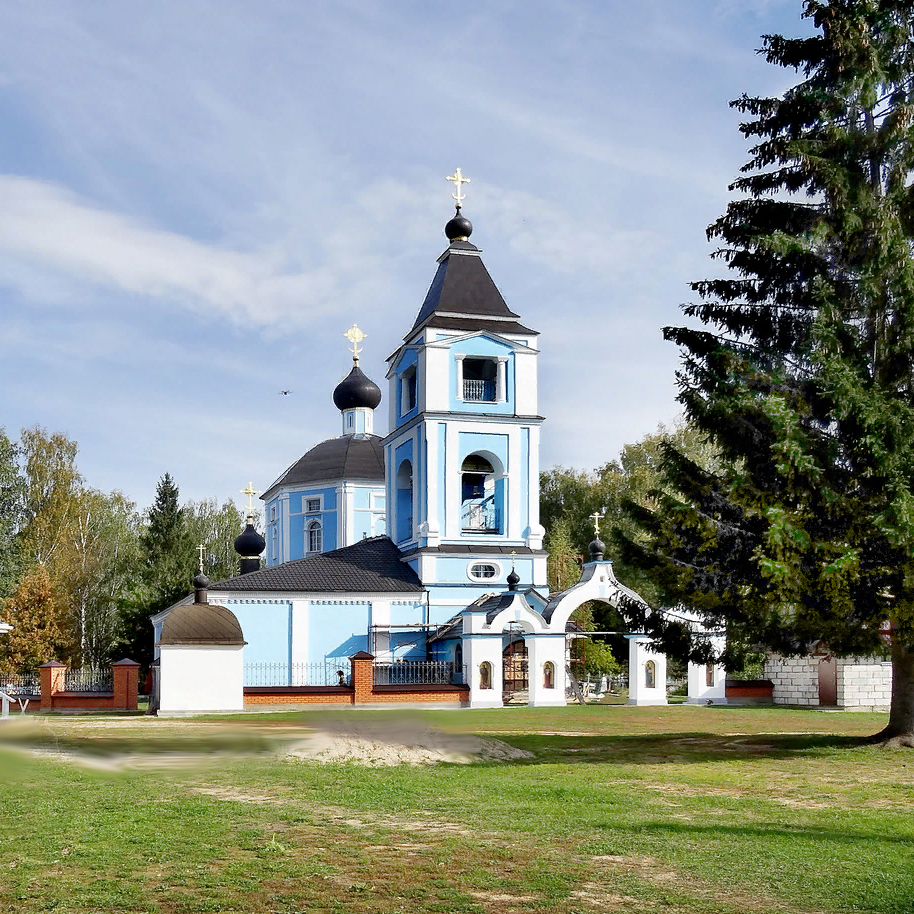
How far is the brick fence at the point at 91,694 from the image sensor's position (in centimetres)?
2808

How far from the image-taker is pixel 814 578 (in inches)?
525

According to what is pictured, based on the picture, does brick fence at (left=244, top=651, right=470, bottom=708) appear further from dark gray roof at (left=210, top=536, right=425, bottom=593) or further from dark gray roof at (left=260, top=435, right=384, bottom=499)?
dark gray roof at (left=260, top=435, right=384, bottom=499)

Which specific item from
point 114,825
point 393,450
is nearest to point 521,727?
point 114,825

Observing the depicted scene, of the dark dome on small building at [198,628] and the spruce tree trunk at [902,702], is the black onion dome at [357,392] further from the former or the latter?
the spruce tree trunk at [902,702]

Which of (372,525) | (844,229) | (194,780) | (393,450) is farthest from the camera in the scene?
(372,525)

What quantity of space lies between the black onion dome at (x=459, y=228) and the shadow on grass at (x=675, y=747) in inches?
829

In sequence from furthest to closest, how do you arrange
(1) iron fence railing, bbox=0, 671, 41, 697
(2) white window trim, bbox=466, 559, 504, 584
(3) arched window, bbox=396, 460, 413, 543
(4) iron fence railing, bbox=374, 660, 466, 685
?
(3) arched window, bbox=396, 460, 413, 543 → (2) white window trim, bbox=466, 559, 504, 584 → (1) iron fence railing, bbox=0, 671, 41, 697 → (4) iron fence railing, bbox=374, 660, 466, 685

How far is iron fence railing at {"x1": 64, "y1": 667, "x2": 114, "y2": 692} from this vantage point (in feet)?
97.4

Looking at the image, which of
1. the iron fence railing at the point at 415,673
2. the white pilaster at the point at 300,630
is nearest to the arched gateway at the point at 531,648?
the iron fence railing at the point at 415,673

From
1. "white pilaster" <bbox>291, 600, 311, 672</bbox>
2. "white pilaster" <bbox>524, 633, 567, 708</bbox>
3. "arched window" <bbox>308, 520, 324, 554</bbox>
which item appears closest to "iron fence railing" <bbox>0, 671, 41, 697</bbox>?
"white pilaster" <bbox>291, 600, 311, 672</bbox>

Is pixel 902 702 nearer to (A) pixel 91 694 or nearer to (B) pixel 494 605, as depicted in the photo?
(B) pixel 494 605

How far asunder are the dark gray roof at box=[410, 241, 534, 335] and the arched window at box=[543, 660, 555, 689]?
33.7 ft

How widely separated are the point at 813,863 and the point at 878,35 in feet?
38.4

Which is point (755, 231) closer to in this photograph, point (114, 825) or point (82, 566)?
point (114, 825)
